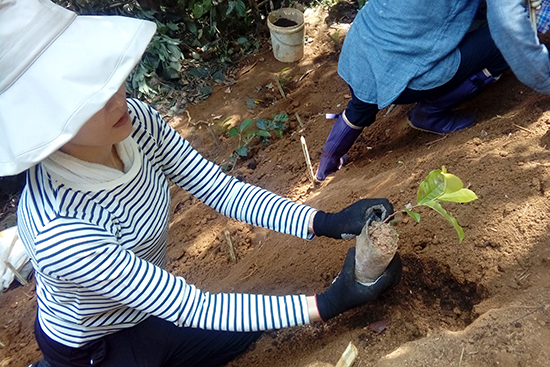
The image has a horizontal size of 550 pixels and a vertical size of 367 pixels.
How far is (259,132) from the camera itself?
3387 mm

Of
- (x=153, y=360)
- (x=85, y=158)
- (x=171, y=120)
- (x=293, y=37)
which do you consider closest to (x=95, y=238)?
(x=85, y=158)

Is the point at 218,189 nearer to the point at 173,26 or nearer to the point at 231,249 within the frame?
the point at 231,249

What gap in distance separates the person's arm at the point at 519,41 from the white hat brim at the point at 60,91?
1451 millimetres

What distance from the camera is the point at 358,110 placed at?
250 centimetres

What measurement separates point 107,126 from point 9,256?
96.2 inches

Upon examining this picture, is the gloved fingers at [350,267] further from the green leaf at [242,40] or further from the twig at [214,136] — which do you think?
the green leaf at [242,40]

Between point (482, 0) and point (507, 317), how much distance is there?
1527 millimetres

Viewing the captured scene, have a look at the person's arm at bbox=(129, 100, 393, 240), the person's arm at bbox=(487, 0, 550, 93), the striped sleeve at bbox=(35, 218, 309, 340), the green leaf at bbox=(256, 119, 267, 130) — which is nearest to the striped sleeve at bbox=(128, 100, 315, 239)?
the person's arm at bbox=(129, 100, 393, 240)

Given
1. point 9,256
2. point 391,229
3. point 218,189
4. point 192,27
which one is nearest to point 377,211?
point 391,229

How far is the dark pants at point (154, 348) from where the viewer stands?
5.27 ft

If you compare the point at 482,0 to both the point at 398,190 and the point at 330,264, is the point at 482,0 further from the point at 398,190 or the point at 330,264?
the point at 330,264

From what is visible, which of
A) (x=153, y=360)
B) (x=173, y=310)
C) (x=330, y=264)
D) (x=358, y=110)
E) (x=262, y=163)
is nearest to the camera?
(x=173, y=310)

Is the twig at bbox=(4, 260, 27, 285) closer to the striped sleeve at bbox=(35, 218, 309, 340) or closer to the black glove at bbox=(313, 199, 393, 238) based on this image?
the striped sleeve at bbox=(35, 218, 309, 340)

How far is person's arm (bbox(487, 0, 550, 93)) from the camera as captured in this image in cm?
166
